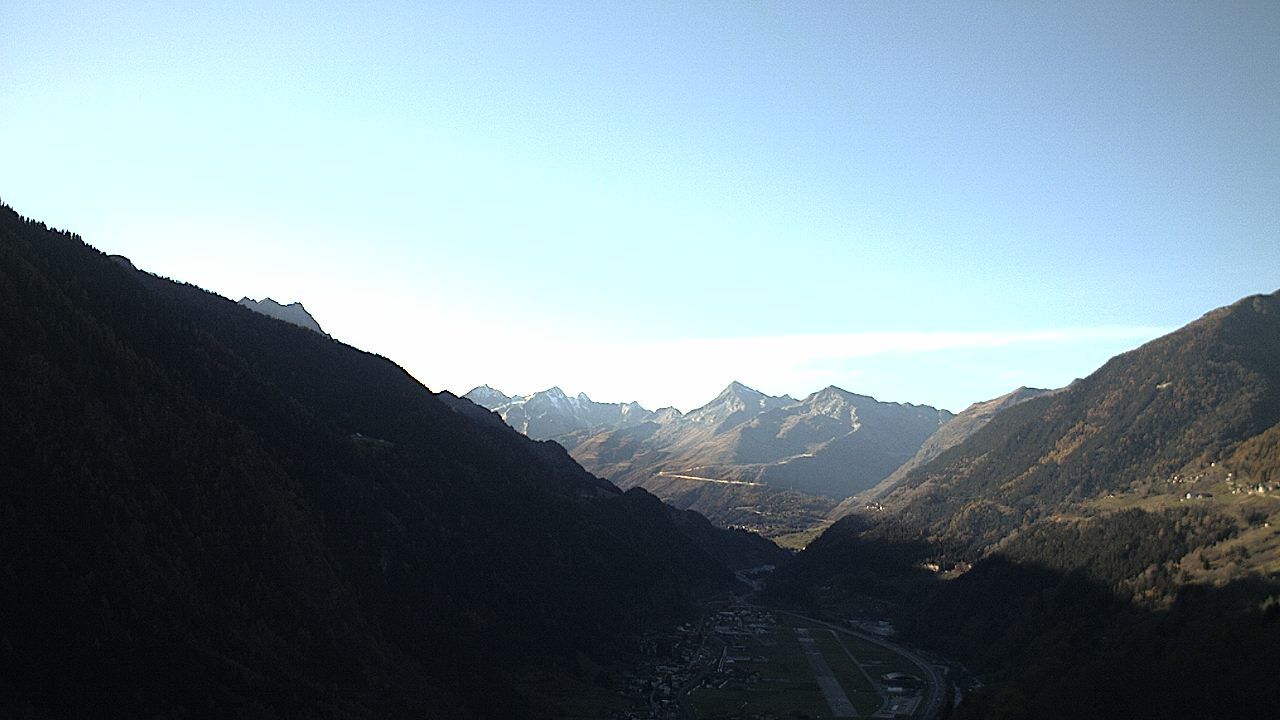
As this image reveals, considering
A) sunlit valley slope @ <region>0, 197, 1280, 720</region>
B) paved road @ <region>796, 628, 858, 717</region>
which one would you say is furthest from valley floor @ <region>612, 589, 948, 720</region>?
sunlit valley slope @ <region>0, 197, 1280, 720</region>

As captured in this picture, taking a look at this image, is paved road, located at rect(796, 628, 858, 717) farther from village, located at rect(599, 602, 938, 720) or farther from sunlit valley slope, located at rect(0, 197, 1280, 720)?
sunlit valley slope, located at rect(0, 197, 1280, 720)

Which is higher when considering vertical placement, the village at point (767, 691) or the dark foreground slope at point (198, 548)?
the dark foreground slope at point (198, 548)

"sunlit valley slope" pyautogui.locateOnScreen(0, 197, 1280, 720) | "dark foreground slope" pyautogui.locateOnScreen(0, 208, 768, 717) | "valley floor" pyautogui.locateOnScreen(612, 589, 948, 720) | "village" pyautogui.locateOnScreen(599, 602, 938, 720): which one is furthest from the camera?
"valley floor" pyautogui.locateOnScreen(612, 589, 948, 720)

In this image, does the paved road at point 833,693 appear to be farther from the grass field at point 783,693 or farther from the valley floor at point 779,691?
the grass field at point 783,693

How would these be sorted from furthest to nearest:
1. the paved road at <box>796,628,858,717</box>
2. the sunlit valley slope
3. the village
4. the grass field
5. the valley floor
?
the paved road at <box>796,628,858,717</box> → the grass field → the valley floor → the village → the sunlit valley slope

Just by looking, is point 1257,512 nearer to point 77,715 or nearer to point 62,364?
point 77,715

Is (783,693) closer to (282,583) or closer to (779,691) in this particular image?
(779,691)

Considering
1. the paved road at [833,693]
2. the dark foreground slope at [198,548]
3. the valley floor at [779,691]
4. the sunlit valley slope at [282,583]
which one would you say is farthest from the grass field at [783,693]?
the dark foreground slope at [198,548]

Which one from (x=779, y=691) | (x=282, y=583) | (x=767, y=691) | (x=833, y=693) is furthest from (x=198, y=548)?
(x=833, y=693)
